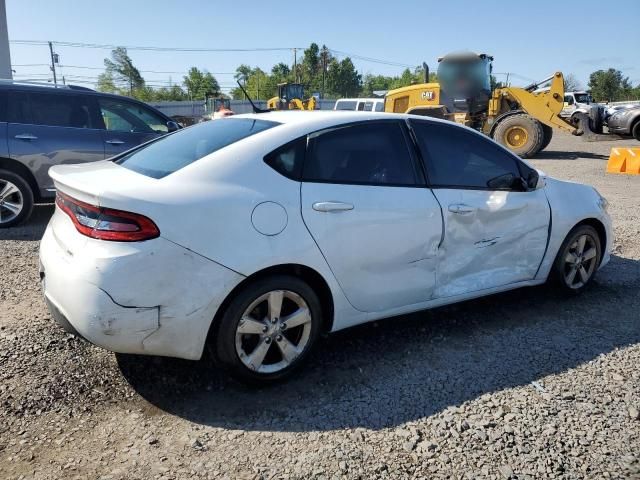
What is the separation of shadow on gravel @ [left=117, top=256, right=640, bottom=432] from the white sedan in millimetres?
245

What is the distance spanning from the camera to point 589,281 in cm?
462

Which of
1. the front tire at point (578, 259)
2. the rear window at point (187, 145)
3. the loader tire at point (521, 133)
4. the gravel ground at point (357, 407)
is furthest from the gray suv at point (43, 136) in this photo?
the loader tire at point (521, 133)

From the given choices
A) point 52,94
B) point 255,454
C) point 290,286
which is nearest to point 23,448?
point 255,454

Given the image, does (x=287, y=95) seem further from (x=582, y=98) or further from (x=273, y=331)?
(x=273, y=331)

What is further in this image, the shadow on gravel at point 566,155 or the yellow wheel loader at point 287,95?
the yellow wheel loader at point 287,95

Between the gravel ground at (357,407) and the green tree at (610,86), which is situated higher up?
the green tree at (610,86)

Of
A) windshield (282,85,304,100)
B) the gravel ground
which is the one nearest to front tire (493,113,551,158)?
the gravel ground

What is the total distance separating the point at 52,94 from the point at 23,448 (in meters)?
5.37

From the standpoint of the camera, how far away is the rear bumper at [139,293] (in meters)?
2.47

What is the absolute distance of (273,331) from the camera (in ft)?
9.53

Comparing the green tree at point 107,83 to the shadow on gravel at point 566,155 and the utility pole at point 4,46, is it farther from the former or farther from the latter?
the shadow on gravel at point 566,155

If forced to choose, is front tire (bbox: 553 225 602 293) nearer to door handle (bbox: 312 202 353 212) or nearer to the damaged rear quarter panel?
door handle (bbox: 312 202 353 212)

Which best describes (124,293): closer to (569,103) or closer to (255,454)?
(255,454)

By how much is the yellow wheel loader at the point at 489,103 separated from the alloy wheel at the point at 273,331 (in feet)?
46.6
